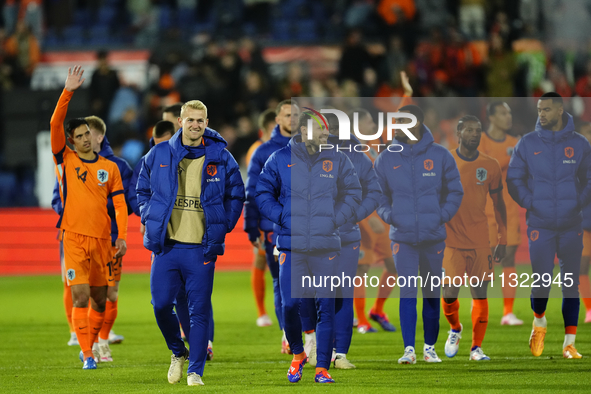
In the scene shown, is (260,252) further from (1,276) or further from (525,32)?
(525,32)

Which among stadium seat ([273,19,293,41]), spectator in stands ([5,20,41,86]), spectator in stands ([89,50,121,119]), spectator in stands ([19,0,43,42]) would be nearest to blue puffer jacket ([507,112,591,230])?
spectator in stands ([89,50,121,119])

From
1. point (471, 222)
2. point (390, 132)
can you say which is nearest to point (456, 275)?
Result: point (471, 222)

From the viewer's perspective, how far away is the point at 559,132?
315 inches

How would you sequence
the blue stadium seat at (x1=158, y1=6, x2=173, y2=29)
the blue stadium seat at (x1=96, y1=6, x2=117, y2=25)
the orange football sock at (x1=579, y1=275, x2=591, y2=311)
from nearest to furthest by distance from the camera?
the orange football sock at (x1=579, y1=275, x2=591, y2=311), the blue stadium seat at (x1=158, y1=6, x2=173, y2=29), the blue stadium seat at (x1=96, y1=6, x2=117, y2=25)

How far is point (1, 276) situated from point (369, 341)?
9.34 meters

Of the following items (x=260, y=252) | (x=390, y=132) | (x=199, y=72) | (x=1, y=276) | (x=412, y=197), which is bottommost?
(x=1, y=276)

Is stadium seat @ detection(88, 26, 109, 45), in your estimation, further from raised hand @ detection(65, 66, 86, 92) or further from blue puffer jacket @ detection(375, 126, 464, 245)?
blue puffer jacket @ detection(375, 126, 464, 245)

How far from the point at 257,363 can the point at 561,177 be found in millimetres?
3213

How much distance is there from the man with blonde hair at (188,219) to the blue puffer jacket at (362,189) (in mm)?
1125

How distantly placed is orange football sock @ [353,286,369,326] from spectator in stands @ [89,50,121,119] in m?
9.45

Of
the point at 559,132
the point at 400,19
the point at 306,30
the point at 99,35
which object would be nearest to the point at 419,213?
the point at 559,132

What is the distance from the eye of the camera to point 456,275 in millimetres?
8234

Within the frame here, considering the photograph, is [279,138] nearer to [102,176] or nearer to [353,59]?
[102,176]

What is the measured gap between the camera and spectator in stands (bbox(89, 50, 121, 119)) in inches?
706
